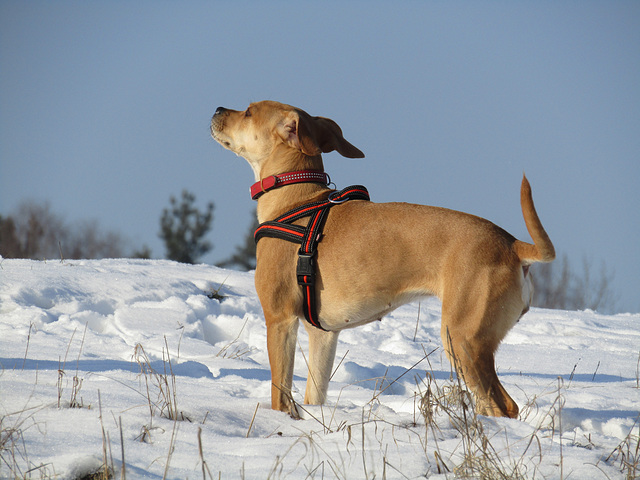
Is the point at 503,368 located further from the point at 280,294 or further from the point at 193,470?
the point at 193,470

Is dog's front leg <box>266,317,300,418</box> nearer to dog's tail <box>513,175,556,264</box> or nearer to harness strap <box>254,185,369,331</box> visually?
harness strap <box>254,185,369,331</box>

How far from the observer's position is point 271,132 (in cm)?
482

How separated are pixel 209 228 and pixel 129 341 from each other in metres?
37.5

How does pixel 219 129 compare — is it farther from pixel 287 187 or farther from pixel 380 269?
pixel 380 269

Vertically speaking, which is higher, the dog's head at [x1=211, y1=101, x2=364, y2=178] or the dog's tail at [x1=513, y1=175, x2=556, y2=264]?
the dog's head at [x1=211, y1=101, x2=364, y2=178]

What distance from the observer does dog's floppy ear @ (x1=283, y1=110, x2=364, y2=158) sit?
4.49 m

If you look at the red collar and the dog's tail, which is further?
the red collar

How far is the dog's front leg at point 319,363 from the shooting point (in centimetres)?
440

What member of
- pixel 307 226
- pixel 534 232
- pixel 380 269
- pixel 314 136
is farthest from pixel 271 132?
pixel 534 232

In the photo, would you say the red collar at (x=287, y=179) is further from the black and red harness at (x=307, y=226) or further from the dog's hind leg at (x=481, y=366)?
the dog's hind leg at (x=481, y=366)

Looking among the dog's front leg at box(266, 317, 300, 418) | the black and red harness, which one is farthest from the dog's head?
the dog's front leg at box(266, 317, 300, 418)

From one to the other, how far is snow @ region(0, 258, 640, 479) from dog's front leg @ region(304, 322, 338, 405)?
0.13 meters

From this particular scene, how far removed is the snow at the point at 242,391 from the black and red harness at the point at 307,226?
594 mm

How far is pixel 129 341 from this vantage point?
613 centimetres
